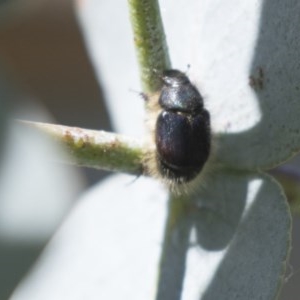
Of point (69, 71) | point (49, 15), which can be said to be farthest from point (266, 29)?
point (69, 71)

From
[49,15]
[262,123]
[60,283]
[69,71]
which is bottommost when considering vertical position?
[69,71]

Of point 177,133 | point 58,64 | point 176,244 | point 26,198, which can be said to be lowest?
point 58,64

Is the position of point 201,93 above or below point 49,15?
above

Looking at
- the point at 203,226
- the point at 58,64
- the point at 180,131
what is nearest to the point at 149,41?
the point at 180,131

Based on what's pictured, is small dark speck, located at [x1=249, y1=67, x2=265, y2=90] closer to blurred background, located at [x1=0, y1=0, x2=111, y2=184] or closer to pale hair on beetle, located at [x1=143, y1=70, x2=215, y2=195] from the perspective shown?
pale hair on beetle, located at [x1=143, y1=70, x2=215, y2=195]

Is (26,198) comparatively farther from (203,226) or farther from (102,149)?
(203,226)

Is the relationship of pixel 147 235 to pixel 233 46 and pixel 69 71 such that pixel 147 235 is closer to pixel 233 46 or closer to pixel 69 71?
pixel 233 46
